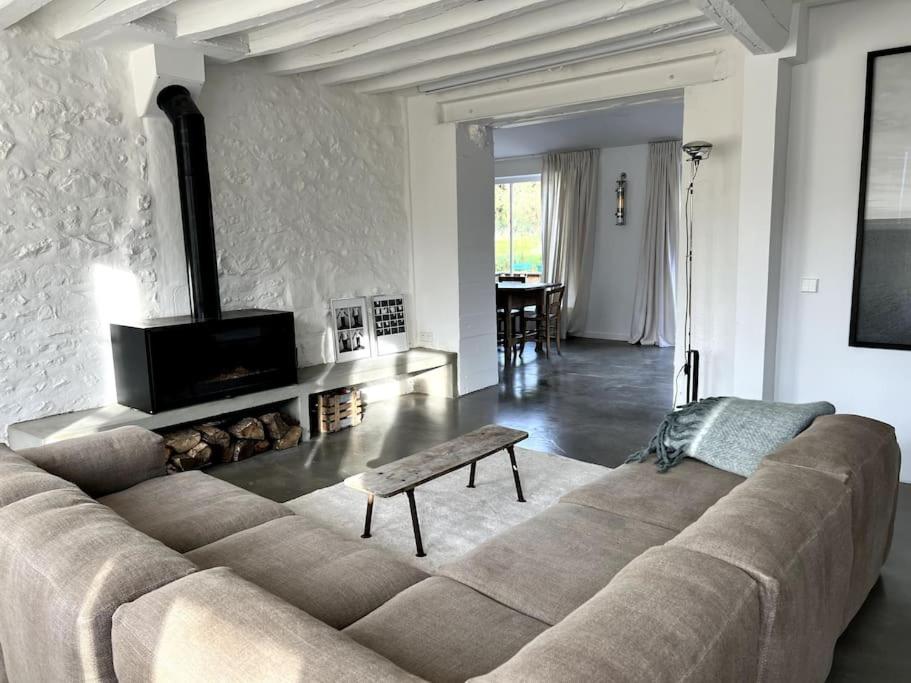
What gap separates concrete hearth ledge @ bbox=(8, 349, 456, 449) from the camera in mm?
3566

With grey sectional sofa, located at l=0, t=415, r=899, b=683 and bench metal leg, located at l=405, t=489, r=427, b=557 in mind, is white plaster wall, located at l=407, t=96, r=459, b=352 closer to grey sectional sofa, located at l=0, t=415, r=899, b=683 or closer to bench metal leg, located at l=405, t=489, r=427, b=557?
bench metal leg, located at l=405, t=489, r=427, b=557

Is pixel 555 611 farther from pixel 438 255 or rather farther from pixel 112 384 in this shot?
pixel 438 255

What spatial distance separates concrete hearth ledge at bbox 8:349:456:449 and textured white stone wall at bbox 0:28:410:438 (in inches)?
7.0

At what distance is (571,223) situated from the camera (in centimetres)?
906

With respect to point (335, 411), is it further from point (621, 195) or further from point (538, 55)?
point (621, 195)

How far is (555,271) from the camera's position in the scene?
30.5ft

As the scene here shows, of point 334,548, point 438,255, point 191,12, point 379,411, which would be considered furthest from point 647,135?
→ point 334,548

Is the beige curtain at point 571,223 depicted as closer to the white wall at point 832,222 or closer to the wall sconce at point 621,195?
the wall sconce at point 621,195

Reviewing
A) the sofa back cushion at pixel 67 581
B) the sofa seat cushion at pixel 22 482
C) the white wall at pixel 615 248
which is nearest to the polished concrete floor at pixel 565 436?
the sofa seat cushion at pixel 22 482

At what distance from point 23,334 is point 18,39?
5.20 ft

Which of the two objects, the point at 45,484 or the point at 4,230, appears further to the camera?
the point at 4,230

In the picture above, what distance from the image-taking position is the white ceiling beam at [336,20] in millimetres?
3346

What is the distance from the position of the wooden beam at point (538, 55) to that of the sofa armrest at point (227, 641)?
3.64 metres

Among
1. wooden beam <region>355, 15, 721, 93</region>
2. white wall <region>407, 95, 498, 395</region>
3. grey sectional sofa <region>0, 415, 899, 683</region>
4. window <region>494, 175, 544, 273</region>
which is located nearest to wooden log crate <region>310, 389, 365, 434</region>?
white wall <region>407, 95, 498, 395</region>
